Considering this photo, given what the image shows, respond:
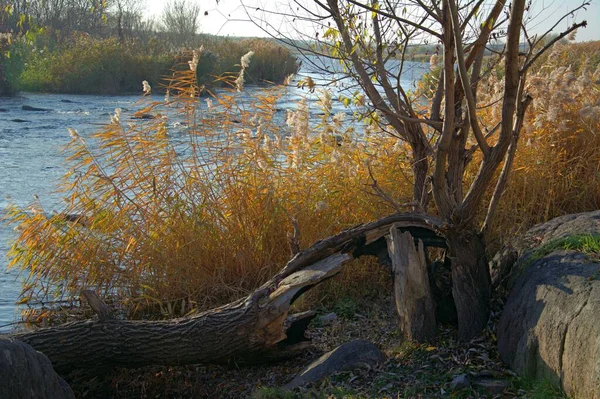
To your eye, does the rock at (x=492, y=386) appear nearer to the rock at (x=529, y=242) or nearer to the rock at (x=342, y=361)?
the rock at (x=342, y=361)

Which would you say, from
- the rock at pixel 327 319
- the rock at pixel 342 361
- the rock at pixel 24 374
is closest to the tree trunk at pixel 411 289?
the rock at pixel 342 361

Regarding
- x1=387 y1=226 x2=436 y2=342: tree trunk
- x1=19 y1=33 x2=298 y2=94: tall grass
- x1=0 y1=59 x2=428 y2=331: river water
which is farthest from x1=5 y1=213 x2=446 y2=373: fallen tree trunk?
x1=19 y1=33 x2=298 y2=94: tall grass

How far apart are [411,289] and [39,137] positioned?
11.6m

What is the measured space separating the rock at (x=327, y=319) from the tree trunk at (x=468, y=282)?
1.05 meters

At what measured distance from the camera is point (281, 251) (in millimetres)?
5574

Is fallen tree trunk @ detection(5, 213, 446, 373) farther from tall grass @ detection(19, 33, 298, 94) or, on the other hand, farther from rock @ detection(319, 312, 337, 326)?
tall grass @ detection(19, 33, 298, 94)

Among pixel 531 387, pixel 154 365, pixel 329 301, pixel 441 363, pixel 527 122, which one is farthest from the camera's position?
pixel 527 122

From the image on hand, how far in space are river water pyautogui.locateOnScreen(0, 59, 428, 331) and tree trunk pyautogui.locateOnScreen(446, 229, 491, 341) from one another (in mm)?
1208

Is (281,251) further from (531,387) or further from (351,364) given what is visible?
(531,387)

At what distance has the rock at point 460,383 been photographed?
11.8ft

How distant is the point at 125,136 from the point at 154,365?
204 centimetres

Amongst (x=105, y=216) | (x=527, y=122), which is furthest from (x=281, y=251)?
(x=527, y=122)

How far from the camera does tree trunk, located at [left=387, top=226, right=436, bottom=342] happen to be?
13.9ft

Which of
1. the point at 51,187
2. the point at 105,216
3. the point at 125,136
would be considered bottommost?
the point at 51,187
